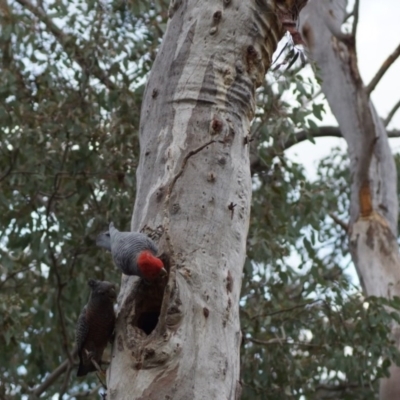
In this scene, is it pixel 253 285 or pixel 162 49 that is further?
pixel 253 285

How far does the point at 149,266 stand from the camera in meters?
2.39

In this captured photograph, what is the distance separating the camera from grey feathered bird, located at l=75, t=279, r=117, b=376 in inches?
103

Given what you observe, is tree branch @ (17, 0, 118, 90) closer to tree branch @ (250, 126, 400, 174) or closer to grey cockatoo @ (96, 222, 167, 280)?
tree branch @ (250, 126, 400, 174)

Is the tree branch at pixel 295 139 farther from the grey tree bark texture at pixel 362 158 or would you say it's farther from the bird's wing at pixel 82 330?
the bird's wing at pixel 82 330

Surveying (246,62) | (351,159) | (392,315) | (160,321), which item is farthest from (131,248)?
(351,159)

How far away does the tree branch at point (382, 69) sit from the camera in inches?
292

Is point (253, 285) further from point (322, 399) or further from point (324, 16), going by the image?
point (324, 16)

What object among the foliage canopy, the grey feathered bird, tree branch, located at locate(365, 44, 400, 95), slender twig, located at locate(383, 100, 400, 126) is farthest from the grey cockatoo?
slender twig, located at locate(383, 100, 400, 126)

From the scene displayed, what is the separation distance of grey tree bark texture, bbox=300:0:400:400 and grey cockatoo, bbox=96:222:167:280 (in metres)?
3.93

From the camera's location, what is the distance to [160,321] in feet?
7.82

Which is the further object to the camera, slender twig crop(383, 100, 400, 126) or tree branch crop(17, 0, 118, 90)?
slender twig crop(383, 100, 400, 126)

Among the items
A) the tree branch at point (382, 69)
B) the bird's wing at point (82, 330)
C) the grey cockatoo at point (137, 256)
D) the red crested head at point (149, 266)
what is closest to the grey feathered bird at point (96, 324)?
the bird's wing at point (82, 330)

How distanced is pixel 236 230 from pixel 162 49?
801mm

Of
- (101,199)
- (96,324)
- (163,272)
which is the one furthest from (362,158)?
(163,272)
